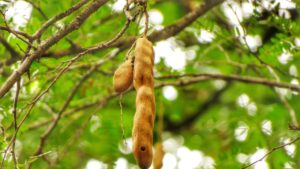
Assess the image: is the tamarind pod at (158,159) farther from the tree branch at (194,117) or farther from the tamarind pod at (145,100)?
the tree branch at (194,117)

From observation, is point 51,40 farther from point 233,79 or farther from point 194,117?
point 194,117

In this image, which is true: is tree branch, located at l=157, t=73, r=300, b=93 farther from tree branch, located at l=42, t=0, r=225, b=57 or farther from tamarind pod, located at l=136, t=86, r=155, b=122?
tamarind pod, located at l=136, t=86, r=155, b=122

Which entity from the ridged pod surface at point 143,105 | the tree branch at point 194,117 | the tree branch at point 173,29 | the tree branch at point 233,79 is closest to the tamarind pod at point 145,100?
the ridged pod surface at point 143,105

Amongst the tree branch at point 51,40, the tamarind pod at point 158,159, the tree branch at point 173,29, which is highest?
the tree branch at point 173,29

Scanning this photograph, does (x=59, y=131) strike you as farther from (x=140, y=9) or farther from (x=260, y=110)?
(x=140, y=9)

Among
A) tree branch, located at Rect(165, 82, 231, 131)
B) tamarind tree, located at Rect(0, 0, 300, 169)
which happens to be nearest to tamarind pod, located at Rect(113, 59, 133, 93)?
tamarind tree, located at Rect(0, 0, 300, 169)

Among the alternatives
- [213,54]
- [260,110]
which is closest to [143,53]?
[260,110]

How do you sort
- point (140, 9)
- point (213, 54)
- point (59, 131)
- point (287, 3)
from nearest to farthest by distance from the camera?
point (140, 9), point (287, 3), point (59, 131), point (213, 54)
